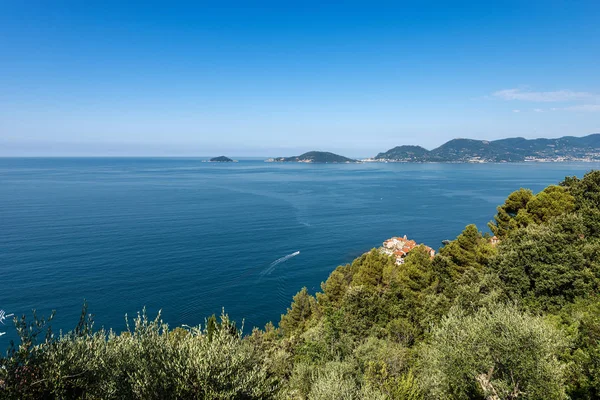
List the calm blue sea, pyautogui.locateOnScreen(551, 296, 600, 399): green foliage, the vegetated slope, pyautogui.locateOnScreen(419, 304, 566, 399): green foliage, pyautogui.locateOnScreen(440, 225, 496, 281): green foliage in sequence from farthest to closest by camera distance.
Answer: the calm blue sea → pyautogui.locateOnScreen(440, 225, 496, 281): green foliage → pyautogui.locateOnScreen(419, 304, 566, 399): green foliage → pyautogui.locateOnScreen(551, 296, 600, 399): green foliage → the vegetated slope

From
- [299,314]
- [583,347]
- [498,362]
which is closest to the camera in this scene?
[498,362]

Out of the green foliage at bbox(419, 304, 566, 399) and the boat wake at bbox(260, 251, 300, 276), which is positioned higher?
the green foliage at bbox(419, 304, 566, 399)

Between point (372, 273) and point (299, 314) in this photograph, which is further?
point (299, 314)

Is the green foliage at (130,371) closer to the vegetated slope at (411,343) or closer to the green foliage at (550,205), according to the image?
the vegetated slope at (411,343)

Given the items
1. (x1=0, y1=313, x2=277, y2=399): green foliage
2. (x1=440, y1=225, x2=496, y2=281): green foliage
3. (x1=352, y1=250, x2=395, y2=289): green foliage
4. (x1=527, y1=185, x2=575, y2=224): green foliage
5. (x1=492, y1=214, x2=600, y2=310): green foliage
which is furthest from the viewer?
(x1=527, y1=185, x2=575, y2=224): green foliage

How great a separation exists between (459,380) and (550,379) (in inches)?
132

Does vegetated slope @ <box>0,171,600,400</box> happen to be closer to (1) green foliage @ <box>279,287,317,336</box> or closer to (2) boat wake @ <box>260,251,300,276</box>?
(1) green foliage @ <box>279,287,317,336</box>

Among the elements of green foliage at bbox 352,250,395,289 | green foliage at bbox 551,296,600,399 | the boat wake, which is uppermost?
green foliage at bbox 551,296,600,399

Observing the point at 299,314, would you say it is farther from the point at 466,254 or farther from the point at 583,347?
the point at 583,347

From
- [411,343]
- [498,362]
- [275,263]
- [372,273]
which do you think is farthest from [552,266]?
[275,263]

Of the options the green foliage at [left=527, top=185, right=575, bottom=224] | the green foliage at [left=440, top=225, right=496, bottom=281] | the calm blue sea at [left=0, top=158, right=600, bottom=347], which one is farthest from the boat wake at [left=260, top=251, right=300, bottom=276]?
the green foliage at [left=527, top=185, right=575, bottom=224]

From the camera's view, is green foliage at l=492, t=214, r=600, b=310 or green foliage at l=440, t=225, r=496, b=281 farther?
green foliage at l=440, t=225, r=496, b=281

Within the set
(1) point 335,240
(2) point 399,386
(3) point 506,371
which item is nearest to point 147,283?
(1) point 335,240

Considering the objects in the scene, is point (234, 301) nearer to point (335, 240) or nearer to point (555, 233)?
point (335, 240)
